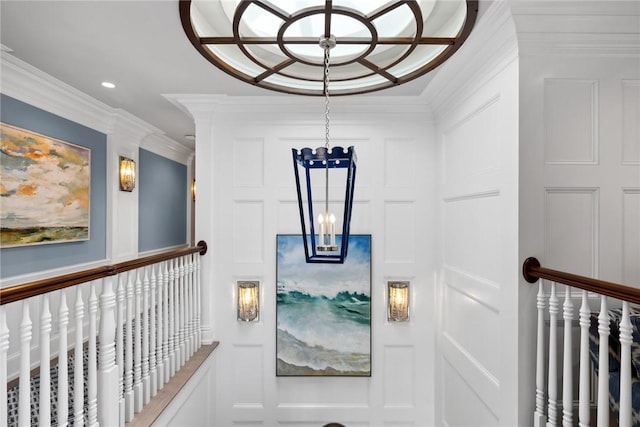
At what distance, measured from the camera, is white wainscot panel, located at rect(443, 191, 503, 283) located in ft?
6.01

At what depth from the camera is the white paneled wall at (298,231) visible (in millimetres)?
2760

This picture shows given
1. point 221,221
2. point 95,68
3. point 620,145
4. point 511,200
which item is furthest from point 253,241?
point 620,145

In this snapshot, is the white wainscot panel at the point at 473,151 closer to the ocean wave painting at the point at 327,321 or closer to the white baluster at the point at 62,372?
the ocean wave painting at the point at 327,321

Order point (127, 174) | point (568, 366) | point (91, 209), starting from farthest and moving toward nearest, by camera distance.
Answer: point (127, 174), point (91, 209), point (568, 366)

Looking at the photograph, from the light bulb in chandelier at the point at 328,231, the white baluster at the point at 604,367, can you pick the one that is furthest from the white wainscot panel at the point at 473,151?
the light bulb in chandelier at the point at 328,231

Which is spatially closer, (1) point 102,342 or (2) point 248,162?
(1) point 102,342

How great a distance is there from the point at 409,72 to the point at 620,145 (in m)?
1.29

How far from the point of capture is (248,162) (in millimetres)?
2805

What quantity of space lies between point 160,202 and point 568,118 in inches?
170

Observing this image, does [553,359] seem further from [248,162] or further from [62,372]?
[248,162]

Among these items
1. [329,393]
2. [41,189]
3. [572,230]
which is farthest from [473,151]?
[41,189]

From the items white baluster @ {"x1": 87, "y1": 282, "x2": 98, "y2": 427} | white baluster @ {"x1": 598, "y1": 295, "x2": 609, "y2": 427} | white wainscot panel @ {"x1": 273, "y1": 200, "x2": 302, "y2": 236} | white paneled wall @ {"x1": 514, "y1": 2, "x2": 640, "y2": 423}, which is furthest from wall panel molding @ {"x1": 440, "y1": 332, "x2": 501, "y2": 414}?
white baluster @ {"x1": 87, "y1": 282, "x2": 98, "y2": 427}

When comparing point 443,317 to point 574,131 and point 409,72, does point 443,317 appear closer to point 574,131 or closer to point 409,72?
point 574,131

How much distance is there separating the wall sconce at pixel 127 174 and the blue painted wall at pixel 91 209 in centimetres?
18
